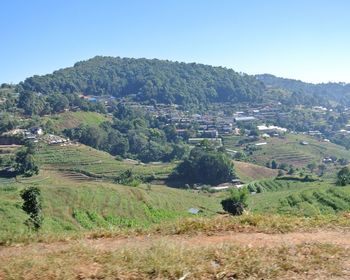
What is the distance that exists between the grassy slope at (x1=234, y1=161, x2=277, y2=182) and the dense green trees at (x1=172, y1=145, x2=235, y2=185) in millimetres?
3729

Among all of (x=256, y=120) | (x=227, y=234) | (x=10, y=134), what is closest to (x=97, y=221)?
(x=227, y=234)

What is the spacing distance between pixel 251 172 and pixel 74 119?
58393mm

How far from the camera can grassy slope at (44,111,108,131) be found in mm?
126625

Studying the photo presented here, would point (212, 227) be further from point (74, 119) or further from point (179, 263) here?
point (74, 119)

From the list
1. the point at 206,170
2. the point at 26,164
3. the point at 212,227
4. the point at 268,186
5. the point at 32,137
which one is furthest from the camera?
Answer: the point at 32,137

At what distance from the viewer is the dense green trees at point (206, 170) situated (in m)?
96.4

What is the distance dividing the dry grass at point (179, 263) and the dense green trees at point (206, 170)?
8918 cm

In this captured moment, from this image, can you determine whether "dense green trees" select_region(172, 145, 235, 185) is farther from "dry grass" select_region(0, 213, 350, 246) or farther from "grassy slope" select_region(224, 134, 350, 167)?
"dry grass" select_region(0, 213, 350, 246)

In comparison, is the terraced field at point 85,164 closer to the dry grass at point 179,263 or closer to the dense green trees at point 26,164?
the dense green trees at point 26,164

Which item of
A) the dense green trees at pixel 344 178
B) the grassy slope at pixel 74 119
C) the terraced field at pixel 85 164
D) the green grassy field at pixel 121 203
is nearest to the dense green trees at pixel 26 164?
the green grassy field at pixel 121 203

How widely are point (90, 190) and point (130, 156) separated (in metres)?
66.4

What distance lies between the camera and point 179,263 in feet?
18.4

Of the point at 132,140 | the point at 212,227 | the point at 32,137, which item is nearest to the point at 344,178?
the point at 212,227

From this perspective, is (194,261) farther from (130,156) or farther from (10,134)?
(130,156)
